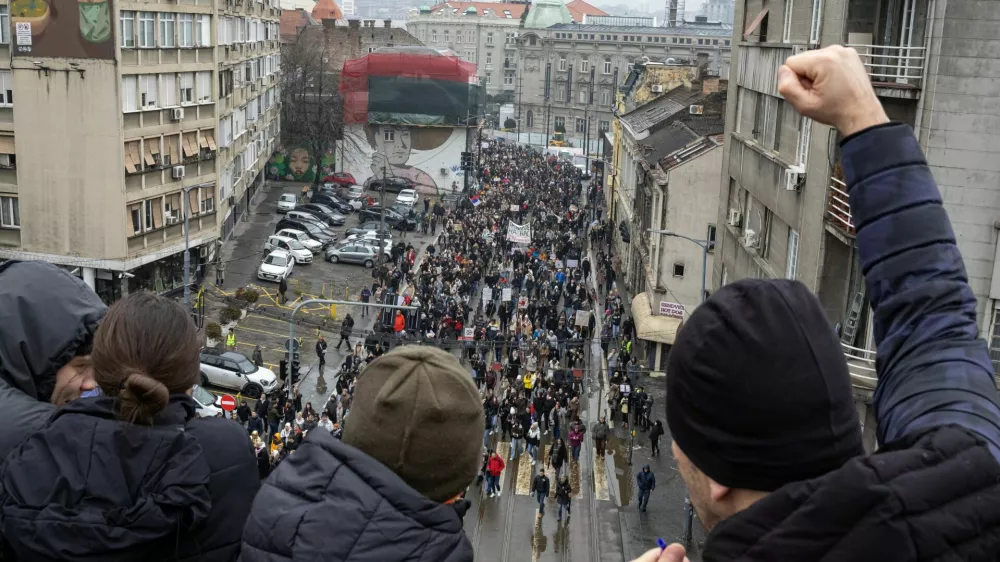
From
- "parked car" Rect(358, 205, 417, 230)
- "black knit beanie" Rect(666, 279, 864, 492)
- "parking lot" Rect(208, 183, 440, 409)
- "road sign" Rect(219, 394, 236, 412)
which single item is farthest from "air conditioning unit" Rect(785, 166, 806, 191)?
"parked car" Rect(358, 205, 417, 230)

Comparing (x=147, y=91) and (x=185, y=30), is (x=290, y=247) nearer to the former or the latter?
(x=185, y=30)

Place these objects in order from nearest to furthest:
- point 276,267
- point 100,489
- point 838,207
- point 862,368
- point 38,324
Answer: point 100,489 < point 38,324 < point 862,368 < point 838,207 < point 276,267

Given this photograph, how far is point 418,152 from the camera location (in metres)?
73.5

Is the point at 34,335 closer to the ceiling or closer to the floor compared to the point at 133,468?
closer to the ceiling

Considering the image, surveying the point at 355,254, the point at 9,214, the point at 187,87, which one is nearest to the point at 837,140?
the point at 187,87

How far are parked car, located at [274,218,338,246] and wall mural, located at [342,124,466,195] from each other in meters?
16.0

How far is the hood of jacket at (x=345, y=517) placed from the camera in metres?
2.82

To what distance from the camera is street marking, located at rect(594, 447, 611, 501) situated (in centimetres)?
2653

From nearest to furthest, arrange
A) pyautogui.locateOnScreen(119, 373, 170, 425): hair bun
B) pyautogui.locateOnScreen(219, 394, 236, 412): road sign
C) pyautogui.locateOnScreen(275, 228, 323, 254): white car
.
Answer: pyautogui.locateOnScreen(119, 373, 170, 425): hair bun, pyautogui.locateOnScreen(219, 394, 236, 412): road sign, pyautogui.locateOnScreen(275, 228, 323, 254): white car

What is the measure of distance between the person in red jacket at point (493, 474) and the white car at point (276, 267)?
2363 cm

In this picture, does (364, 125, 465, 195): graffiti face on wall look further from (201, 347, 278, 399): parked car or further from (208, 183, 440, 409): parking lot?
(201, 347, 278, 399): parked car

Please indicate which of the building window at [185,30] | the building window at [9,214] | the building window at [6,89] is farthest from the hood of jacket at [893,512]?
the building window at [185,30]

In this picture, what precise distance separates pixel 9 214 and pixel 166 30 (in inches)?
325

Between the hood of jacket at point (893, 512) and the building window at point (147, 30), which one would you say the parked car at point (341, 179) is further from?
the hood of jacket at point (893, 512)
